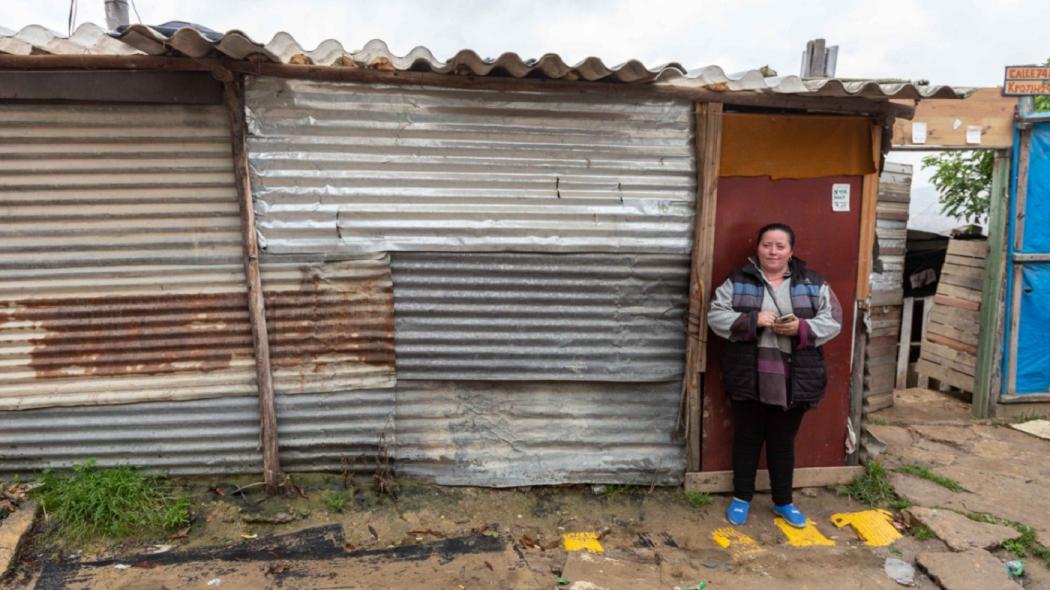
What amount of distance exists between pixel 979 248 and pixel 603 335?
5041mm

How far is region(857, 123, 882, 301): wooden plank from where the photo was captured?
420 cm

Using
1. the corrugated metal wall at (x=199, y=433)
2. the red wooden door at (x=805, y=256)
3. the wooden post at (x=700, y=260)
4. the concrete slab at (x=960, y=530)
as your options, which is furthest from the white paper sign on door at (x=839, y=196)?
the corrugated metal wall at (x=199, y=433)

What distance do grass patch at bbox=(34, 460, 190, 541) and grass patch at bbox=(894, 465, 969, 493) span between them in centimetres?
504

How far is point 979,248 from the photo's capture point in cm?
679

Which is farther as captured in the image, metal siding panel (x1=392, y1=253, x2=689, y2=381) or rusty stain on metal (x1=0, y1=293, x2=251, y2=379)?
metal siding panel (x1=392, y1=253, x2=689, y2=381)

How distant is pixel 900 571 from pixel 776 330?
4.98ft

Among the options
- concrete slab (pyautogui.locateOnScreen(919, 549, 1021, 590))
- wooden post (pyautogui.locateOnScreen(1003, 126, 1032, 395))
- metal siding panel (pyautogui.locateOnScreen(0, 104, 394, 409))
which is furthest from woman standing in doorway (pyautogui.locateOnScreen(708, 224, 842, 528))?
wooden post (pyautogui.locateOnScreen(1003, 126, 1032, 395))

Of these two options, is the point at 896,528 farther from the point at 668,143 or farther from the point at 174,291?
the point at 174,291

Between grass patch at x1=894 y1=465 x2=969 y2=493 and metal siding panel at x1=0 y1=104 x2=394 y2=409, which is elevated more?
metal siding panel at x1=0 y1=104 x2=394 y2=409

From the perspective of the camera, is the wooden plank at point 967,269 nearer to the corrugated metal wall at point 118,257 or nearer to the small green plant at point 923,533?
the small green plant at point 923,533

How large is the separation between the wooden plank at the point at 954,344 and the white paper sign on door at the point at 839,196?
12.6 ft

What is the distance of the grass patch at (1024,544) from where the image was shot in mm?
3851

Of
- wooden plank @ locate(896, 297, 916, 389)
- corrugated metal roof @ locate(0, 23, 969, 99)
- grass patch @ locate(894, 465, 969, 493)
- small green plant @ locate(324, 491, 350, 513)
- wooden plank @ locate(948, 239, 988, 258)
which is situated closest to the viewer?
corrugated metal roof @ locate(0, 23, 969, 99)

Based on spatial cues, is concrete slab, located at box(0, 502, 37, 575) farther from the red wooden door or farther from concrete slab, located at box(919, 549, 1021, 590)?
concrete slab, located at box(919, 549, 1021, 590)
